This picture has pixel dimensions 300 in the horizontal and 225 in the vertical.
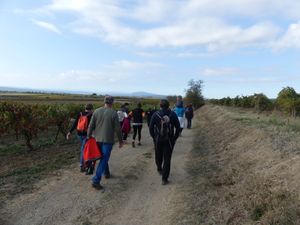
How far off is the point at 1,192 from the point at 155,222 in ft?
13.7

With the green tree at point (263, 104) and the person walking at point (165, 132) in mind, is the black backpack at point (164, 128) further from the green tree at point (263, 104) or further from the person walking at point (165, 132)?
the green tree at point (263, 104)

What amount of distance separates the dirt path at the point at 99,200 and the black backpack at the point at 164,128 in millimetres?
1225

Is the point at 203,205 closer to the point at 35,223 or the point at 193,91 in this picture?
the point at 35,223

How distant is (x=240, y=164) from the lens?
11.8m

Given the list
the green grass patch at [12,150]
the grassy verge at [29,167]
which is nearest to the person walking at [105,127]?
the grassy verge at [29,167]

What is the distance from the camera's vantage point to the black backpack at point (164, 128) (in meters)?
10.5

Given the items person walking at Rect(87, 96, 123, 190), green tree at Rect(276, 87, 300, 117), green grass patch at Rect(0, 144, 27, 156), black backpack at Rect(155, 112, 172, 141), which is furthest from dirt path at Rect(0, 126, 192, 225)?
green tree at Rect(276, 87, 300, 117)

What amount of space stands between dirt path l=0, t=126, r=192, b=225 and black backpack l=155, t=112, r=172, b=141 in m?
1.23

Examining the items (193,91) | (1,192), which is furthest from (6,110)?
(193,91)

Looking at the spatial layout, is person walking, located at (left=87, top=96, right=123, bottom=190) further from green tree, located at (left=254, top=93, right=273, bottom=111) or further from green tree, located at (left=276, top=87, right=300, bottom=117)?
green tree, located at (left=254, top=93, right=273, bottom=111)

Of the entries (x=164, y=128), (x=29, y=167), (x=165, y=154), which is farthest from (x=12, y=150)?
(x=164, y=128)

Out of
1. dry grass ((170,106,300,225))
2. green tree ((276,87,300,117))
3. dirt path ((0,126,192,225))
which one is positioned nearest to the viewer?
dry grass ((170,106,300,225))

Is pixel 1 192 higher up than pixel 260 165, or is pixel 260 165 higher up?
pixel 260 165

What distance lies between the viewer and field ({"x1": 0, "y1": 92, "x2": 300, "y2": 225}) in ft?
24.7
